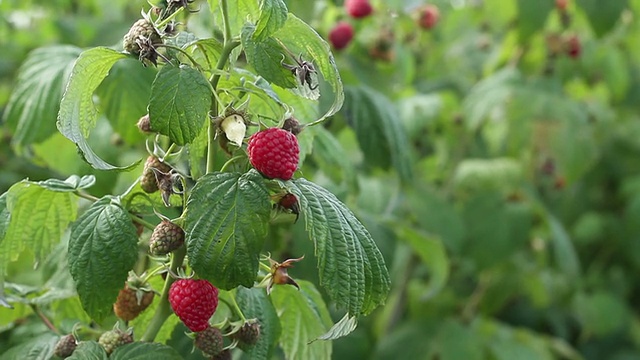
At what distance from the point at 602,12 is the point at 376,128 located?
3.15 ft

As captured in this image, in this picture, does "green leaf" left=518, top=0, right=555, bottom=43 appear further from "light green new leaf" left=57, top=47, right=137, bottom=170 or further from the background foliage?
"light green new leaf" left=57, top=47, right=137, bottom=170

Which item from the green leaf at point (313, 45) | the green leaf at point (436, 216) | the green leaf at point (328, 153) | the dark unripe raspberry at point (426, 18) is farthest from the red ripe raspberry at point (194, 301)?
the dark unripe raspberry at point (426, 18)

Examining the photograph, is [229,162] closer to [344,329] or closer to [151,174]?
[151,174]

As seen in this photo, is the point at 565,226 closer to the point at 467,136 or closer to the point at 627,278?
the point at 627,278

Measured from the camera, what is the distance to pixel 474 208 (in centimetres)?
256

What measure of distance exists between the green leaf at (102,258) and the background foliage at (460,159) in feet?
0.89

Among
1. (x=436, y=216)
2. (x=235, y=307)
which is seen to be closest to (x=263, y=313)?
(x=235, y=307)

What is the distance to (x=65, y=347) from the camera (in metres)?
0.97

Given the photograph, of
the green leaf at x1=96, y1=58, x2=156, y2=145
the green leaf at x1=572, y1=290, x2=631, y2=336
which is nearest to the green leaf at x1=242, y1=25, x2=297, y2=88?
the green leaf at x1=96, y1=58, x2=156, y2=145

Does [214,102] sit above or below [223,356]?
above

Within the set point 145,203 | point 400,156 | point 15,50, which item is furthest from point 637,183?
point 145,203

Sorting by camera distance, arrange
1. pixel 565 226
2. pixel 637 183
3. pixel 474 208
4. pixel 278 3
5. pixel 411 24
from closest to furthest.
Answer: pixel 278 3 → pixel 411 24 → pixel 474 208 → pixel 637 183 → pixel 565 226

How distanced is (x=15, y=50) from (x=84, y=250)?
5.69 ft

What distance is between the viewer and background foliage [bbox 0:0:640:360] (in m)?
1.58
